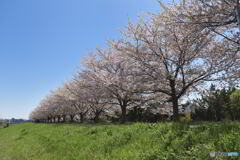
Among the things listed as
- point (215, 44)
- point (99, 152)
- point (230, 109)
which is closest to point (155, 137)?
point (99, 152)

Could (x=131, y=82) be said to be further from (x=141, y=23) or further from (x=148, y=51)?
A: (x=141, y=23)

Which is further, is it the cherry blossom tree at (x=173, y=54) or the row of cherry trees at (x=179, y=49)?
the cherry blossom tree at (x=173, y=54)

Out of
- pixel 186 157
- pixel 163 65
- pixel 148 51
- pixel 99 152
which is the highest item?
pixel 148 51

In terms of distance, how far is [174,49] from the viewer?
416 inches

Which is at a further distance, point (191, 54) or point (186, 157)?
point (191, 54)

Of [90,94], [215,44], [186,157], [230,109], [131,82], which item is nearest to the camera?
[186,157]

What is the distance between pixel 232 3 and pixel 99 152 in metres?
6.30

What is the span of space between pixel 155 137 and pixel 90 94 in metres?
13.6

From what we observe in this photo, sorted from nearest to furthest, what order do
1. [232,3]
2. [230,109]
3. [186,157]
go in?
[186,157], [232,3], [230,109]

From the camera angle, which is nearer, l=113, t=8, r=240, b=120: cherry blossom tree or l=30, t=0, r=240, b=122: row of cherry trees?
l=30, t=0, r=240, b=122: row of cherry trees

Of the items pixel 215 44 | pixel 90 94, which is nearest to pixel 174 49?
pixel 215 44

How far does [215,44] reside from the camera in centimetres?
1016

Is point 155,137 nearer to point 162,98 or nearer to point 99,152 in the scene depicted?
point 99,152

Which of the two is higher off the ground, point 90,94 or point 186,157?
point 90,94
